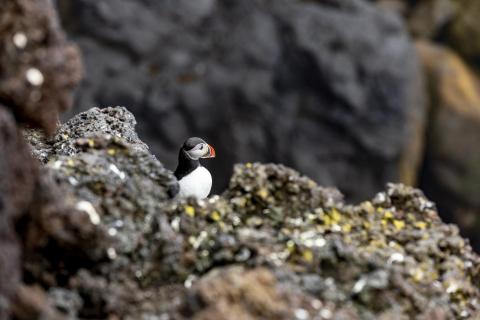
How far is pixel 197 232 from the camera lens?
4.11 meters

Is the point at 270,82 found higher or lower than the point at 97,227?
higher

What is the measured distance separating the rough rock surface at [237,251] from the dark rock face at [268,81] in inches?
511

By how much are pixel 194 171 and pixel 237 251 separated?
2433 millimetres

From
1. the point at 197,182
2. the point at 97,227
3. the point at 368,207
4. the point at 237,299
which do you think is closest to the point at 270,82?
the point at 197,182

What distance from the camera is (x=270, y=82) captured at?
58.0 ft

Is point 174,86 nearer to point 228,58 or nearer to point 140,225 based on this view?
point 228,58

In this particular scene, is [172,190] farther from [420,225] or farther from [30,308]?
[420,225]

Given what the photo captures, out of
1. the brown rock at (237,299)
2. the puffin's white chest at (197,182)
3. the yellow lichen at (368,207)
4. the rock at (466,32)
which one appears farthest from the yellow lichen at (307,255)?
the rock at (466,32)

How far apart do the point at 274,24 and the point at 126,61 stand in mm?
2913

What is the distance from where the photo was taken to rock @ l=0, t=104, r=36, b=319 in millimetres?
3354

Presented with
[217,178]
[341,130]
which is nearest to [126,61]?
[217,178]

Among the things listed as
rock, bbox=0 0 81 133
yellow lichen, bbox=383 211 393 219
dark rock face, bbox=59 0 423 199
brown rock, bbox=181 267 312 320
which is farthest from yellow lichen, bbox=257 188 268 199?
dark rock face, bbox=59 0 423 199

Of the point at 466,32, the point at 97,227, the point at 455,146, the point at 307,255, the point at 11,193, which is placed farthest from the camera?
the point at 466,32

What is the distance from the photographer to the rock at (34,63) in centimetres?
350
